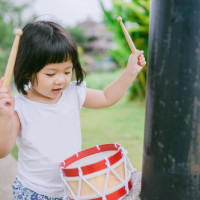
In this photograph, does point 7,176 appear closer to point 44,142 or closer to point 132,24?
point 44,142

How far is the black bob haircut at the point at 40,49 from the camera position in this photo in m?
1.50

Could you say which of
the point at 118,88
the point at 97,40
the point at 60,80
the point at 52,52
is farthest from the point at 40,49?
the point at 97,40

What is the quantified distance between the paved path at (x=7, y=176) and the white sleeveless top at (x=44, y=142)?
75cm

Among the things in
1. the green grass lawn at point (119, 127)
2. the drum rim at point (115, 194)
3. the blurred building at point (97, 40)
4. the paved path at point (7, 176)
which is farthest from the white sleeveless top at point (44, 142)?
the blurred building at point (97, 40)

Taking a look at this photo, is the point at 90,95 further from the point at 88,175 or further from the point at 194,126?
the point at 194,126

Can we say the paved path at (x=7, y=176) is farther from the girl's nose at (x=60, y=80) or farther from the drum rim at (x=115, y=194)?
the girl's nose at (x=60, y=80)

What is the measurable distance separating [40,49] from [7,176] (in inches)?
64.2

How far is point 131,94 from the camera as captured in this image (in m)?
7.32

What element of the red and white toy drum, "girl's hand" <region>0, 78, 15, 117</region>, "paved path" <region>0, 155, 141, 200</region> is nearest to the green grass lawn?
"paved path" <region>0, 155, 141, 200</region>

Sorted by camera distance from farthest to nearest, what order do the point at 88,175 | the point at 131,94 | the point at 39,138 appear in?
the point at 131,94 < the point at 39,138 < the point at 88,175

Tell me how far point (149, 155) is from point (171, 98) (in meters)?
0.28

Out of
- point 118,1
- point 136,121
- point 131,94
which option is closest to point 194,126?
point 136,121

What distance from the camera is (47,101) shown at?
1.70m

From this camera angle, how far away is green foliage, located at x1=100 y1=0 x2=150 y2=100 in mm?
5832
